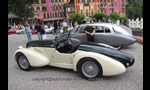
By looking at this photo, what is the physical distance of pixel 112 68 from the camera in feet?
12.7

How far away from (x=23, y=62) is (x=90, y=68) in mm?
2459

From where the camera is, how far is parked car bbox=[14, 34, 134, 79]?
3.92 meters

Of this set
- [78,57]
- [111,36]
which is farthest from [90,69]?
[111,36]

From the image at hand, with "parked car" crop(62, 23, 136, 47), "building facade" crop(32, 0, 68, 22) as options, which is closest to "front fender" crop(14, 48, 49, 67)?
"parked car" crop(62, 23, 136, 47)

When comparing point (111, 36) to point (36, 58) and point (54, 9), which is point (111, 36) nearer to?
point (36, 58)

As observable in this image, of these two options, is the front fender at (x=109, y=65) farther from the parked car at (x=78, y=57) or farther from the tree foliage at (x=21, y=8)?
the tree foliage at (x=21, y=8)

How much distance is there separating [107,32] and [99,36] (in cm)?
47

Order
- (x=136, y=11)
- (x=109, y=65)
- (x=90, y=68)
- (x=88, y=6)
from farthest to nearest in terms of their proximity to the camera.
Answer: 1. (x=136, y=11)
2. (x=88, y=6)
3. (x=90, y=68)
4. (x=109, y=65)

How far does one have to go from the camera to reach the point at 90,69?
412 cm

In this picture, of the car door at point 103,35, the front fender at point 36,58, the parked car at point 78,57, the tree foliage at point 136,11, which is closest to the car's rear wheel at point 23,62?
the parked car at point 78,57

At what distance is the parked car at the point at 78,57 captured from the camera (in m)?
3.92
